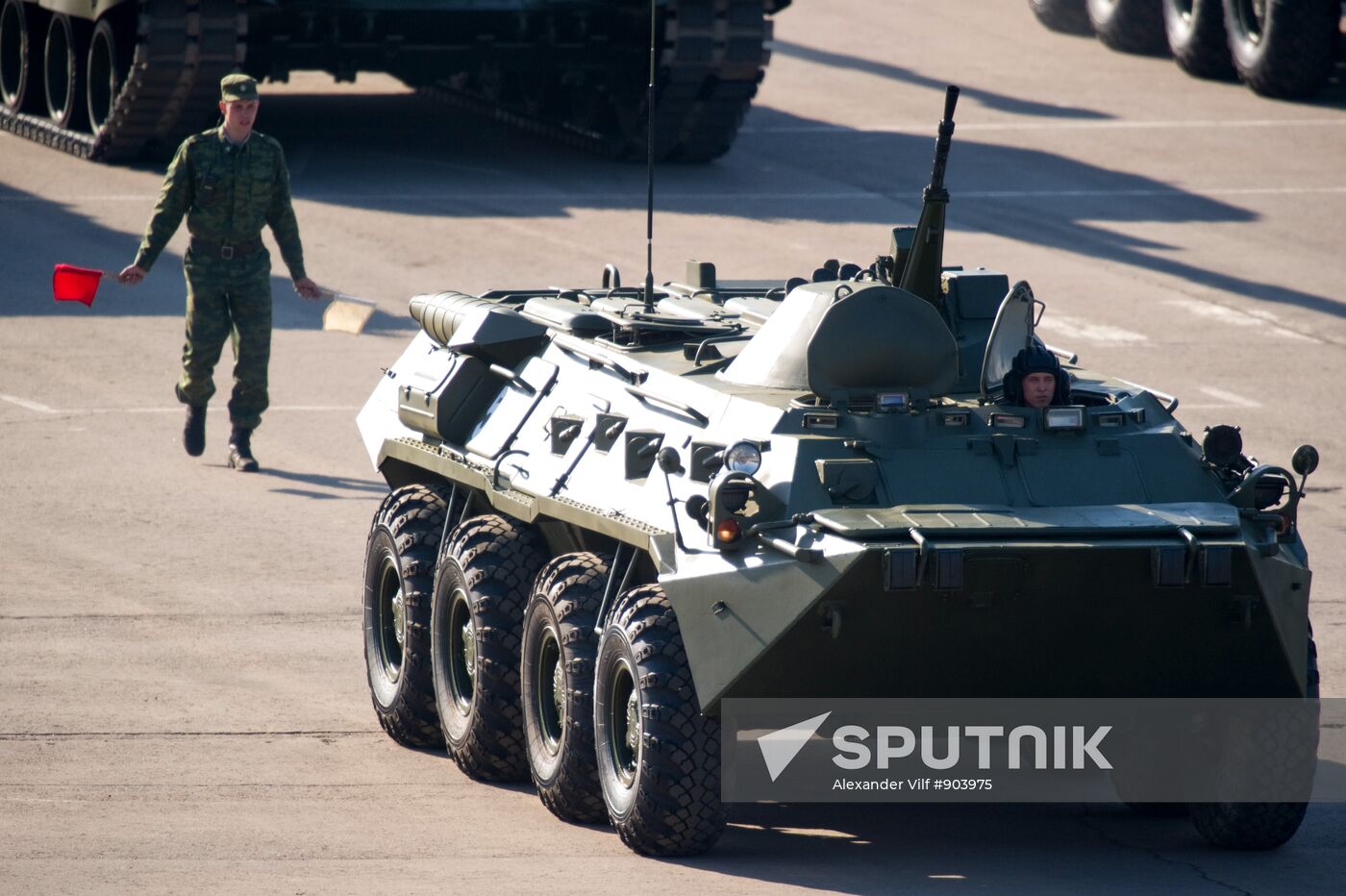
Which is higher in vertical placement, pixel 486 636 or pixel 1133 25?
pixel 1133 25

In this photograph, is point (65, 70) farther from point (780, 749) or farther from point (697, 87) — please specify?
point (780, 749)

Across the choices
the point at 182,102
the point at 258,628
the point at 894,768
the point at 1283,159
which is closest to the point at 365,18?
the point at 182,102

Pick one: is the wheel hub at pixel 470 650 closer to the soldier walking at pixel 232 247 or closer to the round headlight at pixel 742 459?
the round headlight at pixel 742 459

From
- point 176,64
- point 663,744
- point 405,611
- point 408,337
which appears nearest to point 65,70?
point 176,64

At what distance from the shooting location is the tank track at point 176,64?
21641mm

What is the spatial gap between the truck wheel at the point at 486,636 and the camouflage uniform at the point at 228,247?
5.04 metres

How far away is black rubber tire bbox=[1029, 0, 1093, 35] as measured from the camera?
108 ft

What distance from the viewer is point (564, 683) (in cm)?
902

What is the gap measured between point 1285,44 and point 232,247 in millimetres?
15521

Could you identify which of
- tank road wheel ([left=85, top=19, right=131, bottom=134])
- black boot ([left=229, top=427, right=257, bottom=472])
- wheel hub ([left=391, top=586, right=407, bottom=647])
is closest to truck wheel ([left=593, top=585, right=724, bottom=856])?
wheel hub ([left=391, top=586, right=407, bottom=647])

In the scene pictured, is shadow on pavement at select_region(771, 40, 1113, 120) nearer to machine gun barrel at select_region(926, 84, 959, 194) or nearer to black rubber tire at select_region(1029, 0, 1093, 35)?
black rubber tire at select_region(1029, 0, 1093, 35)

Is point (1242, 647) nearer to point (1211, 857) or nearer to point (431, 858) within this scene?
point (1211, 857)

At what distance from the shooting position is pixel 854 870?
8.39 m

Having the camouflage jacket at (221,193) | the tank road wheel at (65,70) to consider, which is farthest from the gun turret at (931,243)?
the tank road wheel at (65,70)
